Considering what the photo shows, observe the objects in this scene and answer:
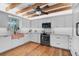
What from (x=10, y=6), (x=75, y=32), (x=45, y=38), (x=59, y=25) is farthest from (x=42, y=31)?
(x=10, y=6)

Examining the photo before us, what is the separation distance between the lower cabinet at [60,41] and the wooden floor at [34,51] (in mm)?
71

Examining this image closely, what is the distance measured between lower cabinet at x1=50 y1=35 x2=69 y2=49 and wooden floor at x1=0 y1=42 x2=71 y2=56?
7 centimetres

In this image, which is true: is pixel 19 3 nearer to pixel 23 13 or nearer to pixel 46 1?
pixel 23 13

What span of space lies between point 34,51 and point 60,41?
1.62ft


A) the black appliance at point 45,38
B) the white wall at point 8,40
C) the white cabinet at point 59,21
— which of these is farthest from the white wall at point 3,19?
the white cabinet at point 59,21

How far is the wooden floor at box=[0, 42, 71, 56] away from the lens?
5.00 feet

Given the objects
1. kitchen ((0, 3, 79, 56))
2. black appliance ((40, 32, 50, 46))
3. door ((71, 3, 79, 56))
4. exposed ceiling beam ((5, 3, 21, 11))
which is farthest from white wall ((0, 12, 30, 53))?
door ((71, 3, 79, 56))

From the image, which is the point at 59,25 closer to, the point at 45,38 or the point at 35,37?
the point at 45,38

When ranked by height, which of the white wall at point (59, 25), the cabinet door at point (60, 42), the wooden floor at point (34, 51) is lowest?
the wooden floor at point (34, 51)

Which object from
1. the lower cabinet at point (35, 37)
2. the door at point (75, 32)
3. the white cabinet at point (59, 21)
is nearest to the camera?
the door at point (75, 32)

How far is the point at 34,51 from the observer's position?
157 cm

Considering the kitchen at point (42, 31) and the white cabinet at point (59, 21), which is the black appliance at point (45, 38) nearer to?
the kitchen at point (42, 31)

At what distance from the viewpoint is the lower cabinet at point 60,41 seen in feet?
4.93

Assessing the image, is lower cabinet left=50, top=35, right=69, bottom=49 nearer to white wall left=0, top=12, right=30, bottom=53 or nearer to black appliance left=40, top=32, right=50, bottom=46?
black appliance left=40, top=32, right=50, bottom=46
